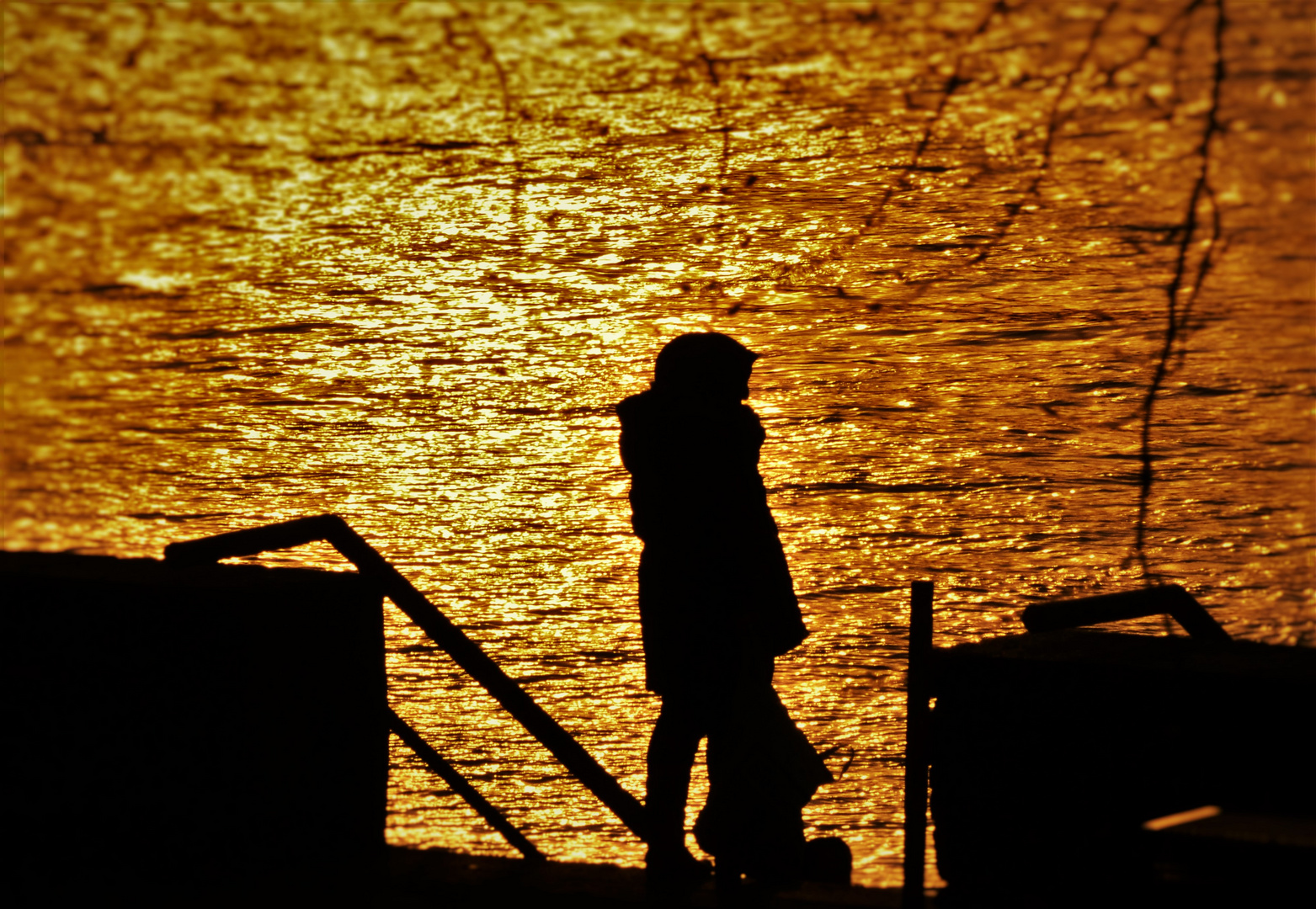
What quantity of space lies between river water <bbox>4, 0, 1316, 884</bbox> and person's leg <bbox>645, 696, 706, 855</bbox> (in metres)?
1.30

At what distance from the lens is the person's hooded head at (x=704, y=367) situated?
2.11 m

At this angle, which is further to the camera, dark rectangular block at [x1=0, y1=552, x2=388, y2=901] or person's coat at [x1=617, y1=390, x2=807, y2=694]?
person's coat at [x1=617, y1=390, x2=807, y2=694]

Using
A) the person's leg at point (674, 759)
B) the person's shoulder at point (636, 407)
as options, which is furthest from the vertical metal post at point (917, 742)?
Answer: the person's shoulder at point (636, 407)

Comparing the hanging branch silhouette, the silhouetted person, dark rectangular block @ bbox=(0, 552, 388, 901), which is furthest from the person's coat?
the hanging branch silhouette

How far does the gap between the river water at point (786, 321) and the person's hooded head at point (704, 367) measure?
55.5 inches

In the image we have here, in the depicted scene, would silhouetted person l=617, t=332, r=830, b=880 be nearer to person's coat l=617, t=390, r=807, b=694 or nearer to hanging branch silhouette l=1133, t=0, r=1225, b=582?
person's coat l=617, t=390, r=807, b=694

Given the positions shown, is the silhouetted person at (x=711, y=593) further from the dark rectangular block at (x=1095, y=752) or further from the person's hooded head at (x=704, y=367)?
the dark rectangular block at (x=1095, y=752)

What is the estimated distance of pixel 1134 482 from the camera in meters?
3.48

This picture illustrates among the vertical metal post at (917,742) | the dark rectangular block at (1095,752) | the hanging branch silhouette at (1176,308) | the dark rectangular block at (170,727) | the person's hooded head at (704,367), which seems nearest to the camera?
the dark rectangular block at (1095,752)

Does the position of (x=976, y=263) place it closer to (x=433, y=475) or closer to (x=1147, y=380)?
(x=1147, y=380)

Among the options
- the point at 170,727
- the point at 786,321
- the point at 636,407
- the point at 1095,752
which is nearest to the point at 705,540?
the point at 636,407

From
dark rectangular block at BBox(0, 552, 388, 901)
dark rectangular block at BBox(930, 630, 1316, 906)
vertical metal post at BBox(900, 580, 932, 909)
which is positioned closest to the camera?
dark rectangular block at BBox(930, 630, 1316, 906)

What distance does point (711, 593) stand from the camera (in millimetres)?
2158

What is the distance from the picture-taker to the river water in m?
3.48
